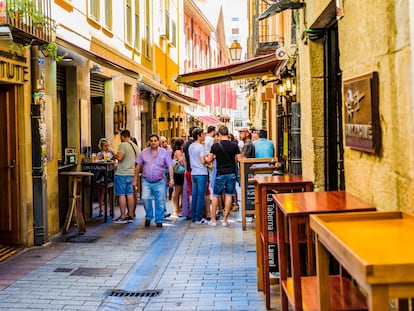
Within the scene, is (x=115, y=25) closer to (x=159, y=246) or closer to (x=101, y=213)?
(x=101, y=213)

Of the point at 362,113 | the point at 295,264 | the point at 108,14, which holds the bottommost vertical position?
the point at 295,264

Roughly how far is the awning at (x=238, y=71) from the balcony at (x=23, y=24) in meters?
3.22

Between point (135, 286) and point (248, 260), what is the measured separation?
184cm

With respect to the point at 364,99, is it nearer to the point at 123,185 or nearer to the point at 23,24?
the point at 23,24

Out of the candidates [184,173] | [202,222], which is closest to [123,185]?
[184,173]

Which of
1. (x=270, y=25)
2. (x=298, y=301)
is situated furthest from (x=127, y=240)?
(x=270, y=25)

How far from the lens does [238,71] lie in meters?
10.9

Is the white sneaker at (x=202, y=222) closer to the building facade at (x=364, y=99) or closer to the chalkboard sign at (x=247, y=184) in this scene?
the chalkboard sign at (x=247, y=184)

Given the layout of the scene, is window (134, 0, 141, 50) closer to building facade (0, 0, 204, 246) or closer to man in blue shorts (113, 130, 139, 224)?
building facade (0, 0, 204, 246)

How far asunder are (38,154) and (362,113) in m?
6.31

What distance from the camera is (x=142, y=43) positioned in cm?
2084

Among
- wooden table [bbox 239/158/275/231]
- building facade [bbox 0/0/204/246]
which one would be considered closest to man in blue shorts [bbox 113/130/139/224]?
building facade [bbox 0/0/204/246]

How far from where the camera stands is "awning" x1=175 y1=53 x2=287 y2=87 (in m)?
10.6

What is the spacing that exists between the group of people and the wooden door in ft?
9.89
